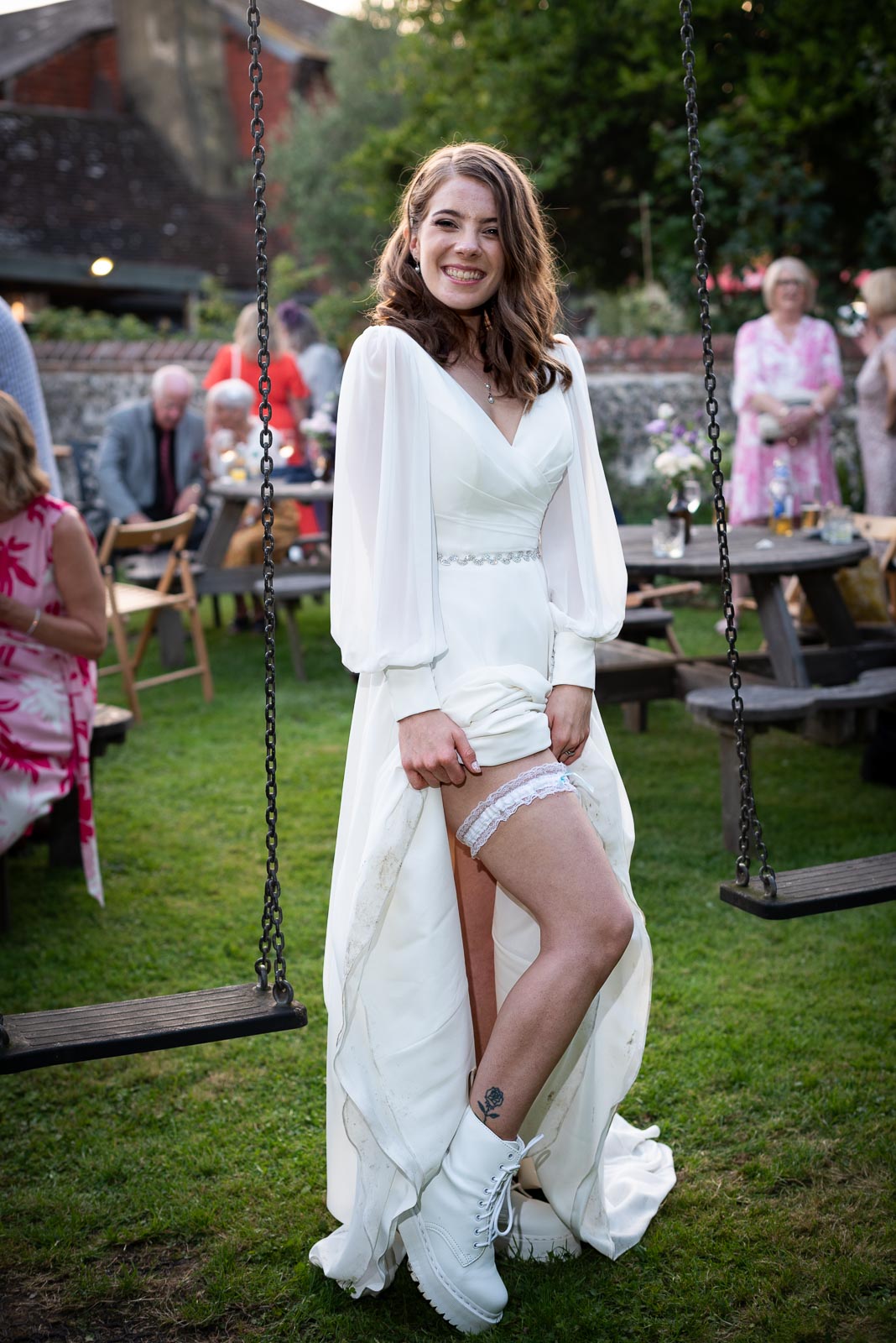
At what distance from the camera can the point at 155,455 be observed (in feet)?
27.2

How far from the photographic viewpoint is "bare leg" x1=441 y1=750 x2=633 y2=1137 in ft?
7.17

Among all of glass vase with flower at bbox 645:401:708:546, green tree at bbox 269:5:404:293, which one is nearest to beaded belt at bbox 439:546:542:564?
glass vase with flower at bbox 645:401:708:546

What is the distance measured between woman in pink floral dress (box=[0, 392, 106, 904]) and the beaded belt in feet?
6.55

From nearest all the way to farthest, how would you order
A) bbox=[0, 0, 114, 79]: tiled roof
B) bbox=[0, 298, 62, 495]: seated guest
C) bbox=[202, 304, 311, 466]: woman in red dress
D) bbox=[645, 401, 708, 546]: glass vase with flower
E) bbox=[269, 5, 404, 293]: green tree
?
bbox=[0, 298, 62, 495]: seated guest
bbox=[645, 401, 708, 546]: glass vase with flower
bbox=[202, 304, 311, 466]: woman in red dress
bbox=[269, 5, 404, 293]: green tree
bbox=[0, 0, 114, 79]: tiled roof

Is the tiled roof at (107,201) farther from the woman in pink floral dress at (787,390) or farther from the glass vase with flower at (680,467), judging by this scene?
the glass vase with flower at (680,467)

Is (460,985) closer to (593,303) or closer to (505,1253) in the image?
(505,1253)

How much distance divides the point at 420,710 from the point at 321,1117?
1360 millimetres

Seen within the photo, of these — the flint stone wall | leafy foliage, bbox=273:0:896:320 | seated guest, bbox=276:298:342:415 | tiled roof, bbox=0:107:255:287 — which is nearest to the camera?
seated guest, bbox=276:298:342:415

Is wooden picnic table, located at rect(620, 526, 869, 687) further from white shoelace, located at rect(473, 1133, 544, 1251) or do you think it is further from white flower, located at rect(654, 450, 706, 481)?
white shoelace, located at rect(473, 1133, 544, 1251)

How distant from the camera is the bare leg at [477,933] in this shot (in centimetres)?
249

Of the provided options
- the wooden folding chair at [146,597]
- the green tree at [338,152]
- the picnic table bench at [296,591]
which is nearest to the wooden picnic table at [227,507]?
the picnic table bench at [296,591]

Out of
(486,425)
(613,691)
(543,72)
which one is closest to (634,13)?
(543,72)

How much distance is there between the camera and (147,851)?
16.4ft

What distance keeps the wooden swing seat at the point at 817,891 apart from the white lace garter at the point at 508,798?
1.79 feet
